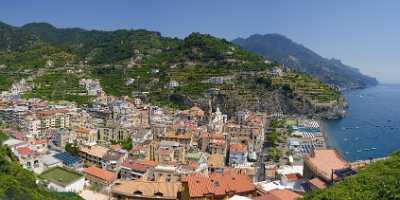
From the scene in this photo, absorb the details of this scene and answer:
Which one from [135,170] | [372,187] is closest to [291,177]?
[135,170]

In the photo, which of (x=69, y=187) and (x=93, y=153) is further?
(x=93, y=153)

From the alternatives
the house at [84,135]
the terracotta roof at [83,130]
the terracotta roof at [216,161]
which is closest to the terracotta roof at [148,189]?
the terracotta roof at [216,161]

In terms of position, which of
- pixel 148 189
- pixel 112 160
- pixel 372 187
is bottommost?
pixel 148 189

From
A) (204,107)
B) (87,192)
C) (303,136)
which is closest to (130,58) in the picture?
(204,107)

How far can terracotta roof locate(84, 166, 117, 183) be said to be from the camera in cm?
2619

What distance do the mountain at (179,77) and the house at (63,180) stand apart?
28926mm

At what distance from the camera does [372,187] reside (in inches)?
594

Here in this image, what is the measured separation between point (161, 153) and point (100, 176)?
6497 millimetres

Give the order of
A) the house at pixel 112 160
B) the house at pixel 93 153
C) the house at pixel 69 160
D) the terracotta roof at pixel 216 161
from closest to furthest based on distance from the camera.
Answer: the house at pixel 69 160 < the house at pixel 112 160 < the house at pixel 93 153 < the terracotta roof at pixel 216 161

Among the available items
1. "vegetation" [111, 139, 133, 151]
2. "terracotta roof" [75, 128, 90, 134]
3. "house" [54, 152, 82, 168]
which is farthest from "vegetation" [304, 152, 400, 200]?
"terracotta roof" [75, 128, 90, 134]

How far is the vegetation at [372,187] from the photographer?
14.1m

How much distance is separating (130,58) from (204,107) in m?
28.6

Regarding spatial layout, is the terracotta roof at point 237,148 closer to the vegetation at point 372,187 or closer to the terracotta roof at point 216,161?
the terracotta roof at point 216,161

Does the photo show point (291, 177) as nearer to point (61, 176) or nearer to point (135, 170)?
point (135, 170)
